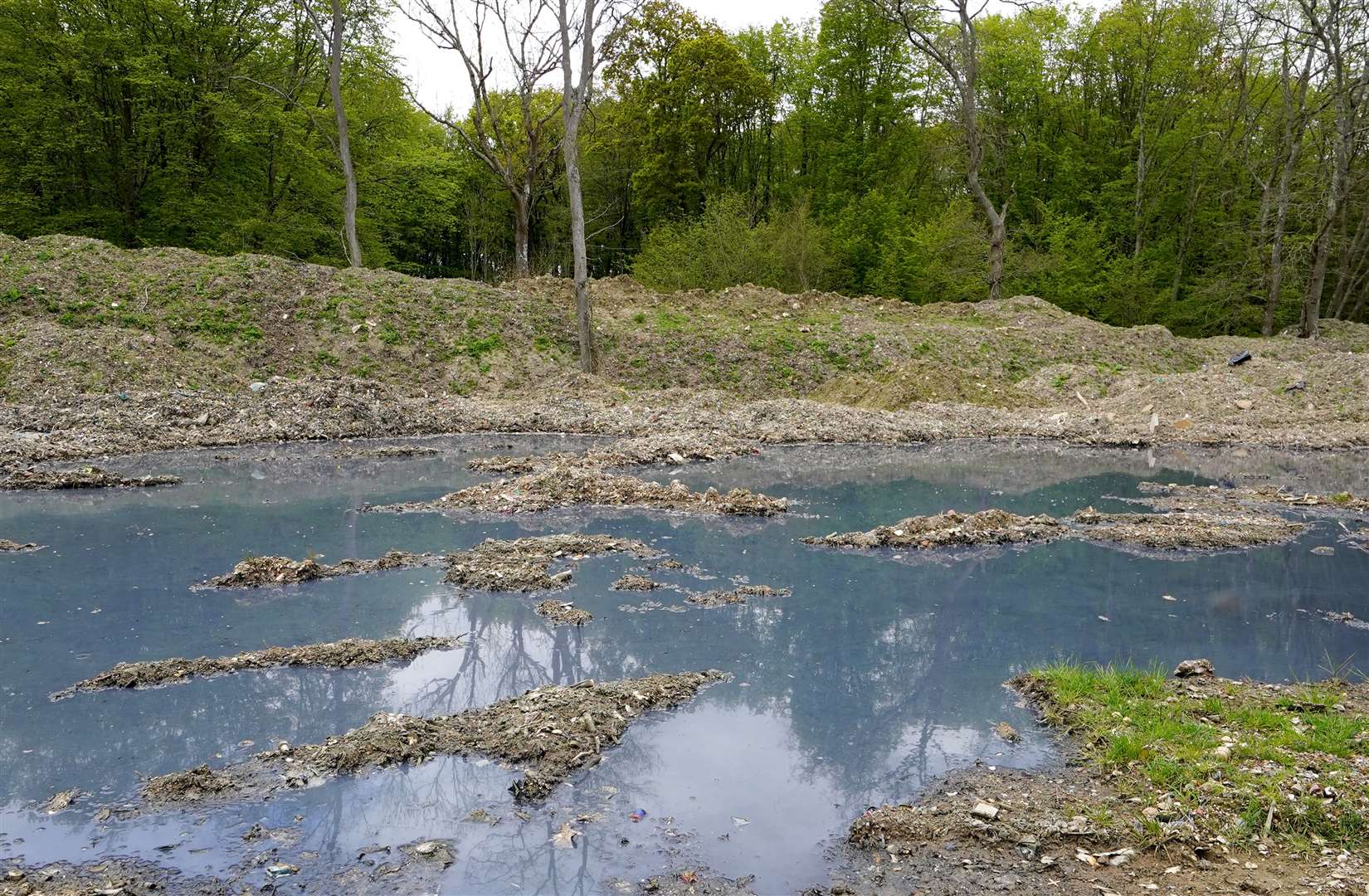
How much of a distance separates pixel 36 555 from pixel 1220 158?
123 ft

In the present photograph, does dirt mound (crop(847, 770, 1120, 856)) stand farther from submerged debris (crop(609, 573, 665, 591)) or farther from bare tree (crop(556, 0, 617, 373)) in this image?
bare tree (crop(556, 0, 617, 373))

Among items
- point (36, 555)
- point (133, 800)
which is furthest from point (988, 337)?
point (133, 800)

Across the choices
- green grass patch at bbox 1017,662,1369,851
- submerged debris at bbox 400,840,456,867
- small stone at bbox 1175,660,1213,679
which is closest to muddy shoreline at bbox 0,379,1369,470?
small stone at bbox 1175,660,1213,679

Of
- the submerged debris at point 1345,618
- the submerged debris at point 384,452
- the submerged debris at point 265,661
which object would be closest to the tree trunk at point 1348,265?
the submerged debris at point 1345,618

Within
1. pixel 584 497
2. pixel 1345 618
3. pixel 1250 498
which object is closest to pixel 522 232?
pixel 584 497

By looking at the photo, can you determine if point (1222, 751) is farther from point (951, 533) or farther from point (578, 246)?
point (578, 246)

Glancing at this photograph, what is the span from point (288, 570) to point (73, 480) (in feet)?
20.8

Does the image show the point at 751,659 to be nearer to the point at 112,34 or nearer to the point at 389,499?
the point at 389,499

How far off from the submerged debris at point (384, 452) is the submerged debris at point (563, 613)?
8867 millimetres

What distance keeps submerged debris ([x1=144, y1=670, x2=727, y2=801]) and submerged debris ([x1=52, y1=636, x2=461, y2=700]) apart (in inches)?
Result: 45.8

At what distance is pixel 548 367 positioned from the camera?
76.8ft

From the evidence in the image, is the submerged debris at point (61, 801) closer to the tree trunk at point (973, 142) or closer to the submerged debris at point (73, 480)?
the submerged debris at point (73, 480)

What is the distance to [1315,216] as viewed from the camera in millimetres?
32719

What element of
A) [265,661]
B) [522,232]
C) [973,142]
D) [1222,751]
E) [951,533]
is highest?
[973,142]
